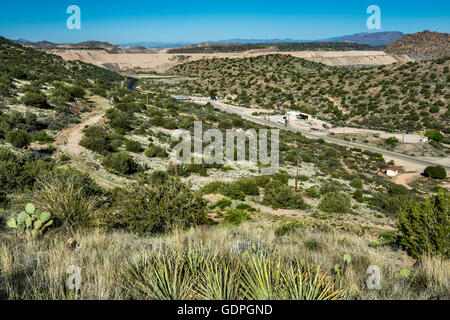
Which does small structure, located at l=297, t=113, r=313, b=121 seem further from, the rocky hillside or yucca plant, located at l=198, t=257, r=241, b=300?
the rocky hillside

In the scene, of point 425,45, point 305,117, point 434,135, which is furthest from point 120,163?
point 425,45

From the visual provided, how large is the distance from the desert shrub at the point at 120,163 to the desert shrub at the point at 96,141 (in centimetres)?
161

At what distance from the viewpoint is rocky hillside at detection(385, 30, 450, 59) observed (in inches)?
5870

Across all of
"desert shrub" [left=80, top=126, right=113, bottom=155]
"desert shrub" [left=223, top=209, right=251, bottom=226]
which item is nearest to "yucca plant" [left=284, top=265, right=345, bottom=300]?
"desert shrub" [left=223, top=209, right=251, bottom=226]

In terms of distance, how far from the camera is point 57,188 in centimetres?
753

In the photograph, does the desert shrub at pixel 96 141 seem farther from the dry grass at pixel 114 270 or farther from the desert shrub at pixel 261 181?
the dry grass at pixel 114 270

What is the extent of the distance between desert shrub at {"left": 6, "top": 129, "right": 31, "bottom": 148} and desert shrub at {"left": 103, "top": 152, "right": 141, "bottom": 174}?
4.87m

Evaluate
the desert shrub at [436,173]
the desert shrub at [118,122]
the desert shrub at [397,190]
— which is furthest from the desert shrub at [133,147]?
the desert shrub at [436,173]

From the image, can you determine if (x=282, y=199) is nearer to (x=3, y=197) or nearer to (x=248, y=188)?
(x=248, y=188)

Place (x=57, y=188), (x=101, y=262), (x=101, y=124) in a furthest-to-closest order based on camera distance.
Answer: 1. (x=101, y=124)
2. (x=57, y=188)
3. (x=101, y=262)

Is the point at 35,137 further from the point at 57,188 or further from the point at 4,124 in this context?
the point at 57,188

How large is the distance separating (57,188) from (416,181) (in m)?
36.0

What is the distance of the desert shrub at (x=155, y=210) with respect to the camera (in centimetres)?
810
